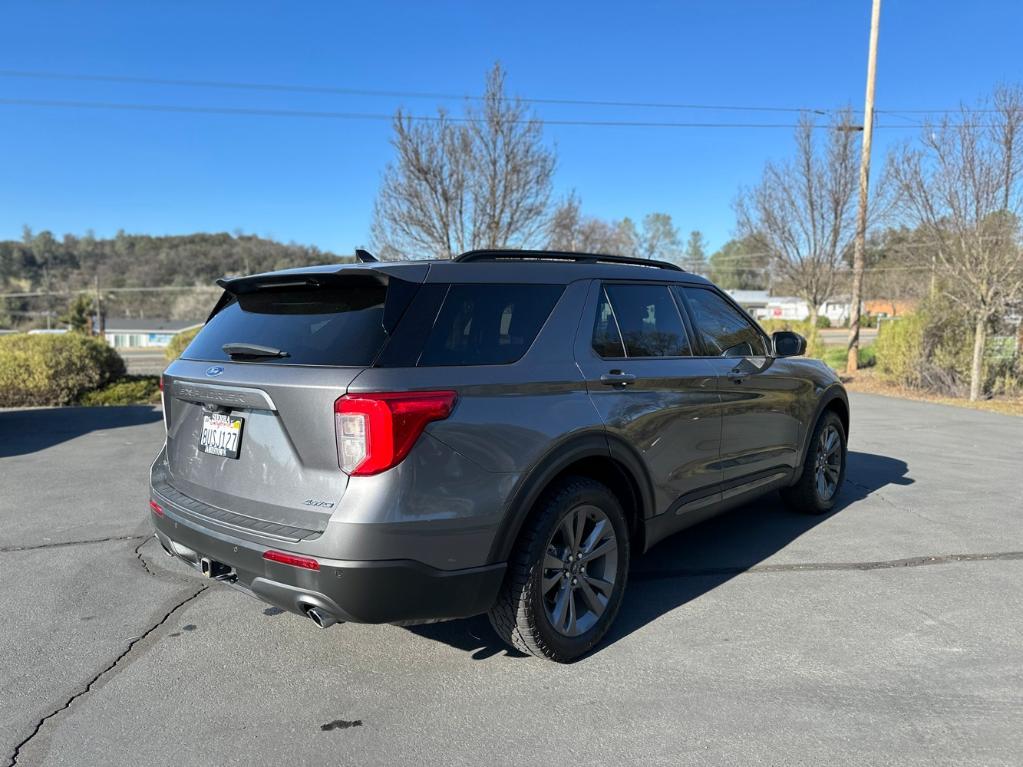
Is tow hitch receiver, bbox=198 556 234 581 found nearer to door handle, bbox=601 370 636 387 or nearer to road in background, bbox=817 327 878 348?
door handle, bbox=601 370 636 387

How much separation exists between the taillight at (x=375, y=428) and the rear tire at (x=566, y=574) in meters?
0.77

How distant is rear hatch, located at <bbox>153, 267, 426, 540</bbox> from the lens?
2.59m

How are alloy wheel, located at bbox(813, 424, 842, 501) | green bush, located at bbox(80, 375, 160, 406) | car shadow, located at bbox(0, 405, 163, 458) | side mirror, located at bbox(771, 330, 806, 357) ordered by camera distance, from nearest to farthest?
1. side mirror, located at bbox(771, 330, 806, 357)
2. alloy wheel, located at bbox(813, 424, 842, 501)
3. car shadow, located at bbox(0, 405, 163, 458)
4. green bush, located at bbox(80, 375, 160, 406)

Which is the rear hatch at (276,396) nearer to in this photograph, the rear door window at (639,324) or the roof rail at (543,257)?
the roof rail at (543,257)

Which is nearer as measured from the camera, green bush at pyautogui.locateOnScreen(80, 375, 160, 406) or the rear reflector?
the rear reflector

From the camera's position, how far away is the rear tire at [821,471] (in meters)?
5.31

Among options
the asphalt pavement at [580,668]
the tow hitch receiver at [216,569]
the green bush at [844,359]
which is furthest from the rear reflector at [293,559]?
the green bush at [844,359]

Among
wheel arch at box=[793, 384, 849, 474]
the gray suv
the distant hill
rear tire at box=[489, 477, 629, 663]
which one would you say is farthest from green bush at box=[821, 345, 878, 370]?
the distant hill

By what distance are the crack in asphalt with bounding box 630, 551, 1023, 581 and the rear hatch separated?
237 cm

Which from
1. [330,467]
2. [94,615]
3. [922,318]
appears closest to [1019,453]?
[922,318]

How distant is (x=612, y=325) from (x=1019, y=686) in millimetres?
2392

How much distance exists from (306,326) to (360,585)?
43.9 inches

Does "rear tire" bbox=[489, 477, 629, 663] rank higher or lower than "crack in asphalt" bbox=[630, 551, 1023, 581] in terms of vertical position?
higher

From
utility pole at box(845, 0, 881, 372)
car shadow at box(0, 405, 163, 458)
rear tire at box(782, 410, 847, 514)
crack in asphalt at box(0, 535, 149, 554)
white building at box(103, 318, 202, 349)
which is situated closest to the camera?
crack in asphalt at box(0, 535, 149, 554)
